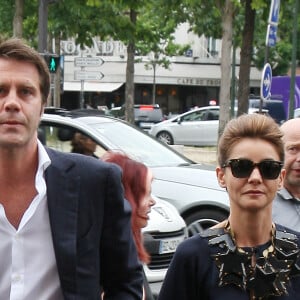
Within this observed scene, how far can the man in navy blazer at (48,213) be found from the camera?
7.66ft

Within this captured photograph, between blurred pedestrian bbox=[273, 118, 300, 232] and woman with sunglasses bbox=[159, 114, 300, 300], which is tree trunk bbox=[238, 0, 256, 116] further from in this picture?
woman with sunglasses bbox=[159, 114, 300, 300]

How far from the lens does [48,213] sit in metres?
2.38

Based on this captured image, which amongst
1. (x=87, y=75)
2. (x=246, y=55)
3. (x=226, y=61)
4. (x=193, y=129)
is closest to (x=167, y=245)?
(x=226, y=61)

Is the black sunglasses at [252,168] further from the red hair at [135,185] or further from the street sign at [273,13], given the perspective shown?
the street sign at [273,13]

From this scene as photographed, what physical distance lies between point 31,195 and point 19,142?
0.56ft

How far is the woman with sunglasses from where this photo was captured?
2.52 meters

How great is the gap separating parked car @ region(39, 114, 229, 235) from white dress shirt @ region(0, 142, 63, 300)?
20.2 feet

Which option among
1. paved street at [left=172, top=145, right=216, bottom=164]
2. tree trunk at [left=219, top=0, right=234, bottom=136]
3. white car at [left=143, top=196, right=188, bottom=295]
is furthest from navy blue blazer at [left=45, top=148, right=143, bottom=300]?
paved street at [left=172, top=145, right=216, bottom=164]

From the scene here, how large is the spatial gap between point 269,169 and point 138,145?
686 centimetres

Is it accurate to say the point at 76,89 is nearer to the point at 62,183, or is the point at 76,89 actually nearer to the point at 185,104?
the point at 185,104

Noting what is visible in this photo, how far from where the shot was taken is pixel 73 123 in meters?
8.81

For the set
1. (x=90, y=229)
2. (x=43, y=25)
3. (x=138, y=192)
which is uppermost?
(x=43, y=25)

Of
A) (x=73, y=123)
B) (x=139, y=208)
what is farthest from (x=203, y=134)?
(x=139, y=208)

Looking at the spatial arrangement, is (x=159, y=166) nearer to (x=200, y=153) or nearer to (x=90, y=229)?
(x=90, y=229)
